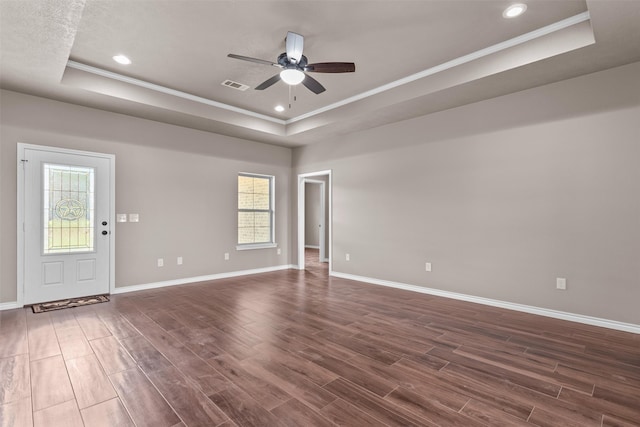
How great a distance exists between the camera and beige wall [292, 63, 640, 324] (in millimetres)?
3281

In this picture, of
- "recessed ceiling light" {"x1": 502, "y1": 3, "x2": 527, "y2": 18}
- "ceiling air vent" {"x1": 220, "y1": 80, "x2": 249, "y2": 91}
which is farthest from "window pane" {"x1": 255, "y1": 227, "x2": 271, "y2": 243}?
"recessed ceiling light" {"x1": 502, "y1": 3, "x2": 527, "y2": 18}

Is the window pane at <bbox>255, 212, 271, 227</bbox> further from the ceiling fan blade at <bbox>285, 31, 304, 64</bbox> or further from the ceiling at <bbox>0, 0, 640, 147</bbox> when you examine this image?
the ceiling fan blade at <bbox>285, 31, 304, 64</bbox>

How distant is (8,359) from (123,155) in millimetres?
3089

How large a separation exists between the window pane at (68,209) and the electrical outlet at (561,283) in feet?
20.1

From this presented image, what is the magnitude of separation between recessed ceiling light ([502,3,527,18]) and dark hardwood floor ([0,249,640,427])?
3.01 metres

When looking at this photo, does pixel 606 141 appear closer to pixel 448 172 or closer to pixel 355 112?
pixel 448 172

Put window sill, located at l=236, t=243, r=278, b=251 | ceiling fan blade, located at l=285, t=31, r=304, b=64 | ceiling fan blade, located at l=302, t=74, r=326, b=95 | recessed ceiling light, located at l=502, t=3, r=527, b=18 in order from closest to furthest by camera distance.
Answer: recessed ceiling light, located at l=502, t=3, r=527, b=18 → ceiling fan blade, located at l=285, t=31, r=304, b=64 → ceiling fan blade, located at l=302, t=74, r=326, b=95 → window sill, located at l=236, t=243, r=278, b=251

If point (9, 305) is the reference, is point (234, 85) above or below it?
above

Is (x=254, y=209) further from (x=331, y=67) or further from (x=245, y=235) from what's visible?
(x=331, y=67)

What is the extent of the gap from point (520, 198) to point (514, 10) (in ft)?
6.96

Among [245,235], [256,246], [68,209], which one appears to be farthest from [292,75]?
[256,246]

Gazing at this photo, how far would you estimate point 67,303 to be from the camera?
412 centimetres

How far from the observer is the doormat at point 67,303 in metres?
3.90

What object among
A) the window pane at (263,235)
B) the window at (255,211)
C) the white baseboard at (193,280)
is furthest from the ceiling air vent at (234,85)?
the white baseboard at (193,280)
